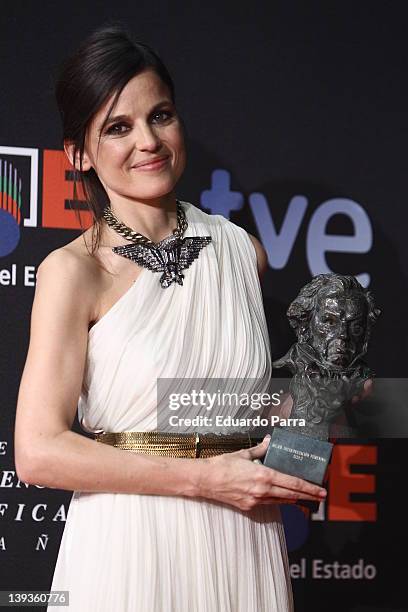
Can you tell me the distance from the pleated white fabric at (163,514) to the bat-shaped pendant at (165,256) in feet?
0.05

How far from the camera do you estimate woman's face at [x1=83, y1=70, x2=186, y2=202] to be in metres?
1.79

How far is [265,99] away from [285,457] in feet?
4.53

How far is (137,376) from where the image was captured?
1.74 m

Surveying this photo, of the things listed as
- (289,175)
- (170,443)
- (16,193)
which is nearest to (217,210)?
(289,175)

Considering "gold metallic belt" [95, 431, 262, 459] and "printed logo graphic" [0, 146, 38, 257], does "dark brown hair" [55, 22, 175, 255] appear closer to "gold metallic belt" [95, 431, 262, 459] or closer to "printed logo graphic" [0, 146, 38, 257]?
"gold metallic belt" [95, 431, 262, 459]

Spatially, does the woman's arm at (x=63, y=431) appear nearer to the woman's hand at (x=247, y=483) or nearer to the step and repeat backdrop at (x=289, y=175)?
the woman's hand at (x=247, y=483)

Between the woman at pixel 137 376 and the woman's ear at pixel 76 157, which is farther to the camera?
the woman's ear at pixel 76 157

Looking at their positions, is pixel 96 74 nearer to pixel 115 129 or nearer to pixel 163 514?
pixel 115 129

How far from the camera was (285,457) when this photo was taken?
1647mm

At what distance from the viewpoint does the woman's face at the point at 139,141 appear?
1.79m

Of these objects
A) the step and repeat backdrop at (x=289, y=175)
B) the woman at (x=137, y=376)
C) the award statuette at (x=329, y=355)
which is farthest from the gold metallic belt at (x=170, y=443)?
the step and repeat backdrop at (x=289, y=175)

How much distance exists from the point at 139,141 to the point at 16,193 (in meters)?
0.82

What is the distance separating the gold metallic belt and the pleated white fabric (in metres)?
0.02

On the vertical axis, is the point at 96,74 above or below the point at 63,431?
above
